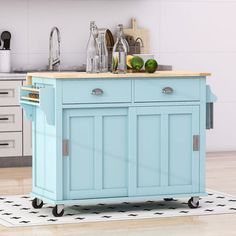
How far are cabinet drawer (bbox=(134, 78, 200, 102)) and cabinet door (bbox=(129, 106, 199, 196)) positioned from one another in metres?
0.06

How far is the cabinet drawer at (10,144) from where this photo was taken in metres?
7.73

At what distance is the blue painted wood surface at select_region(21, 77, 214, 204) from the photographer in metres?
5.58

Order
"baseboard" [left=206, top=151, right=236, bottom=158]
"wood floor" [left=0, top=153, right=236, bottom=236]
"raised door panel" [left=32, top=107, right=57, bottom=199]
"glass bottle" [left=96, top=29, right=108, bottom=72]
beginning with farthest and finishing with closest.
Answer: "baseboard" [left=206, top=151, right=236, bottom=158], "glass bottle" [left=96, top=29, right=108, bottom=72], "raised door panel" [left=32, top=107, right=57, bottom=199], "wood floor" [left=0, top=153, right=236, bottom=236]

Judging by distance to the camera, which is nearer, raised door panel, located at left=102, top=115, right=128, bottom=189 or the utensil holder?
raised door panel, located at left=102, top=115, right=128, bottom=189

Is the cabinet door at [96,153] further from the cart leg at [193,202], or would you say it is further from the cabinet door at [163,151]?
the cart leg at [193,202]

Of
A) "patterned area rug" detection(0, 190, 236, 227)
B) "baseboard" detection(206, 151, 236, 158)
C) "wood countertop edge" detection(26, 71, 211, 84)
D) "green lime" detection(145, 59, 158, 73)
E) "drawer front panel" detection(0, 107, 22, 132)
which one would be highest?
"green lime" detection(145, 59, 158, 73)

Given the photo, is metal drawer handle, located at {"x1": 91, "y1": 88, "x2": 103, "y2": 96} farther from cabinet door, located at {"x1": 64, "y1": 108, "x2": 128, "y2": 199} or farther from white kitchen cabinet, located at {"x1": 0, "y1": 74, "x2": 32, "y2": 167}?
white kitchen cabinet, located at {"x1": 0, "y1": 74, "x2": 32, "y2": 167}

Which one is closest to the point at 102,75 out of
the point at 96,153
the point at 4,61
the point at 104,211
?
the point at 96,153

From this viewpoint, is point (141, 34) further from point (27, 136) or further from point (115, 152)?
point (115, 152)

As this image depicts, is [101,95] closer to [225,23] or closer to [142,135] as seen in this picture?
[142,135]

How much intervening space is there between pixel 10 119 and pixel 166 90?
7.55ft

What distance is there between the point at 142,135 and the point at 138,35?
2813mm

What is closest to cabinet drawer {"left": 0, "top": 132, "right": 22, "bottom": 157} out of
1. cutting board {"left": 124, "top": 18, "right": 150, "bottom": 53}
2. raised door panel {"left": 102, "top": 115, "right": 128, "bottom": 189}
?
cutting board {"left": 124, "top": 18, "right": 150, "bottom": 53}

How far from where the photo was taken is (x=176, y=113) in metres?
5.80
